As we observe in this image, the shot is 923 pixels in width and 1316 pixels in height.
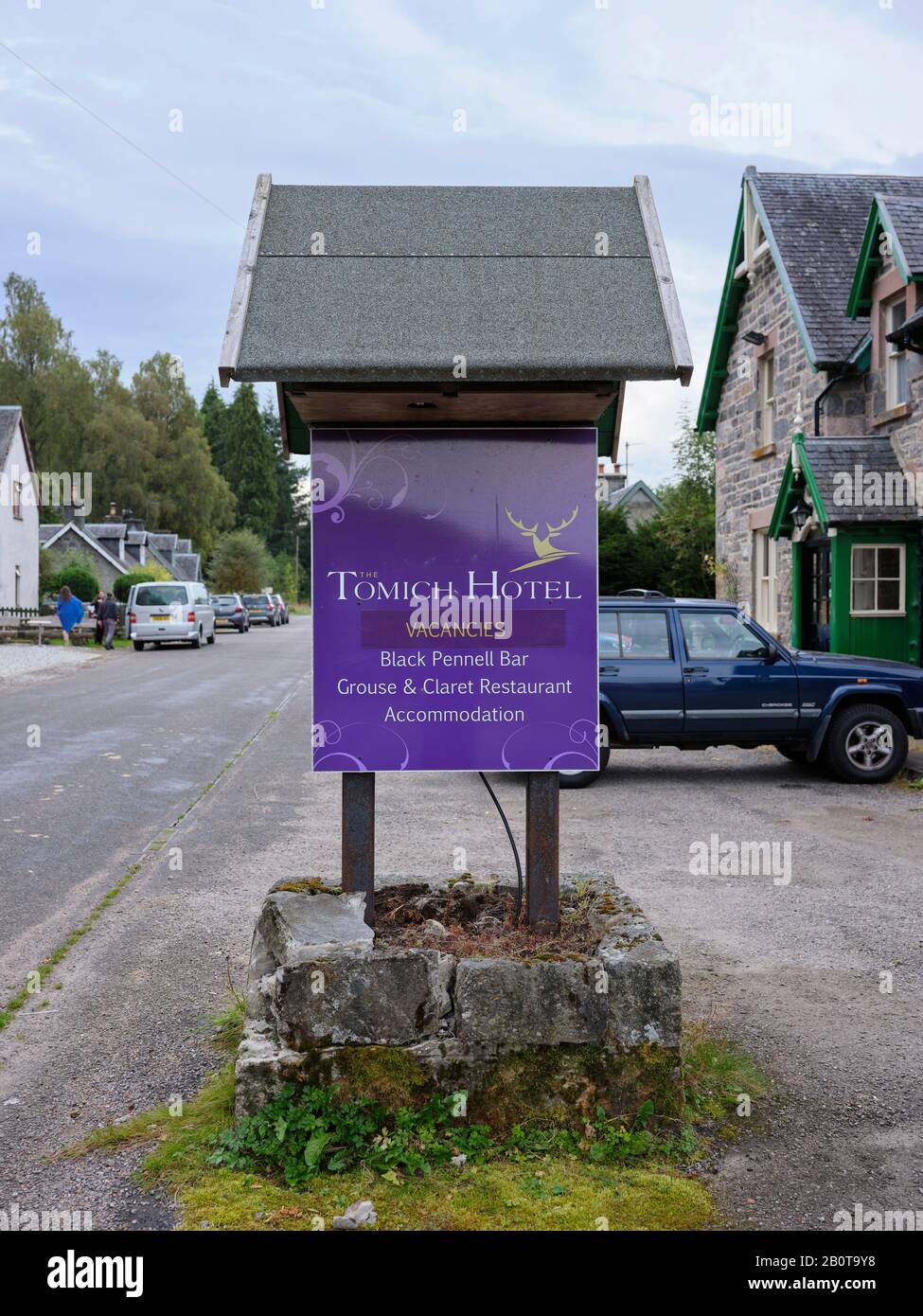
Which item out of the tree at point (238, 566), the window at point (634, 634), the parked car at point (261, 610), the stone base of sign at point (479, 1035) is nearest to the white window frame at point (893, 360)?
the window at point (634, 634)

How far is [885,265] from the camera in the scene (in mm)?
15953

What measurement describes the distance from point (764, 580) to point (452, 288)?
1706cm

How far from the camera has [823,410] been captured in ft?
57.5

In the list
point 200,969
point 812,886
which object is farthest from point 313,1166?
point 812,886

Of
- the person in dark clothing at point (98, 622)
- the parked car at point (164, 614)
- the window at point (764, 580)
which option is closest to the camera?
the window at point (764, 580)

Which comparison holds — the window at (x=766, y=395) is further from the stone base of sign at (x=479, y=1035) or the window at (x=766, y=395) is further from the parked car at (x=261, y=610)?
the parked car at (x=261, y=610)

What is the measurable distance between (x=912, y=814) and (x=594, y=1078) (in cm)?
685

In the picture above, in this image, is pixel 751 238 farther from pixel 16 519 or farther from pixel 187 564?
pixel 187 564

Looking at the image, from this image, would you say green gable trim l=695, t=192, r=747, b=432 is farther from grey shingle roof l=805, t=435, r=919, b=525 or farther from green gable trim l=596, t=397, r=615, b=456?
green gable trim l=596, t=397, r=615, b=456

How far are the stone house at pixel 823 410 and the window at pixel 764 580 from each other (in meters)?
0.04

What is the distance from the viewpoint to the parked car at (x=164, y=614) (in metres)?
34.5

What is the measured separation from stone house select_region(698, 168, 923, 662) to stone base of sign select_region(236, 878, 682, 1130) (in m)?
12.8
